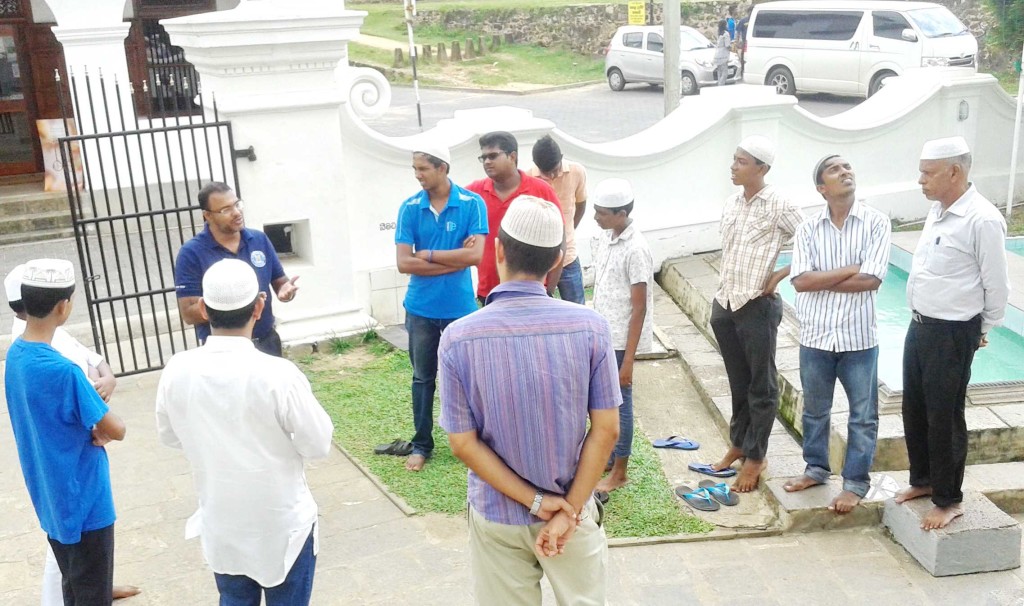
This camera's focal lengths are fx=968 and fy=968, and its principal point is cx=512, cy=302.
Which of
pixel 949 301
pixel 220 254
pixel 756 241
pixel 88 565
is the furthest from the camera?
pixel 756 241

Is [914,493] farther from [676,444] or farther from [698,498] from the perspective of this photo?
[676,444]

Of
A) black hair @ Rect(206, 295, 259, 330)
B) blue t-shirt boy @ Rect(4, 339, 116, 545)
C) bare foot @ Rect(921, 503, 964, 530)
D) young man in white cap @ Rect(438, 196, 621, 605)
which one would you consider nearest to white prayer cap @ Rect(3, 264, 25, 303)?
blue t-shirt boy @ Rect(4, 339, 116, 545)

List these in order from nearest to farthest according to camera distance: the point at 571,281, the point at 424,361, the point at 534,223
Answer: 1. the point at 534,223
2. the point at 424,361
3. the point at 571,281

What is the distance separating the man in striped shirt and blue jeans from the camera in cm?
438

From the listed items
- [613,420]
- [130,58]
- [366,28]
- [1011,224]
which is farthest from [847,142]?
[366,28]

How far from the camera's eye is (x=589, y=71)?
29.2m

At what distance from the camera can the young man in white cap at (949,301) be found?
4090 millimetres

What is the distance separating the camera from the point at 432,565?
4398 millimetres

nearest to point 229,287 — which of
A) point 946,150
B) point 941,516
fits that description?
point 946,150

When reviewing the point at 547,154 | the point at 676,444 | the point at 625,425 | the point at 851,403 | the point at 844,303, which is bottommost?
the point at 676,444

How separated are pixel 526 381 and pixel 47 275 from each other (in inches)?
66.7

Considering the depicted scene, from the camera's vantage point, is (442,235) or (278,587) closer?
(278,587)

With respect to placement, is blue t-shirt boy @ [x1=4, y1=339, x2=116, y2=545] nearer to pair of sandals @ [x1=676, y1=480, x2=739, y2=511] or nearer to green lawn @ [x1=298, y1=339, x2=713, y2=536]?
green lawn @ [x1=298, y1=339, x2=713, y2=536]

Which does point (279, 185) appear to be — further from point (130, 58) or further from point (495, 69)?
point (495, 69)
